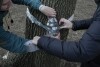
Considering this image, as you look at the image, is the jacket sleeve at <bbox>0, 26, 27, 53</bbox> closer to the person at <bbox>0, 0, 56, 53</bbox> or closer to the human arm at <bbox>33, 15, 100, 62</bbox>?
the person at <bbox>0, 0, 56, 53</bbox>

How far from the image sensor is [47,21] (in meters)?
3.44

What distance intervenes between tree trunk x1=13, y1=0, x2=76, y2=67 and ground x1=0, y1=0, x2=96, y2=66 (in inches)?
41.5

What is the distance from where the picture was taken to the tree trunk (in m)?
3.47

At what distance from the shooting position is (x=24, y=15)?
6711 mm

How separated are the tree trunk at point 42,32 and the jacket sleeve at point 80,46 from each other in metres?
0.92

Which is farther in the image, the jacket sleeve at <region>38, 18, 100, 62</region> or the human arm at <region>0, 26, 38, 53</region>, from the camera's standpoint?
the human arm at <region>0, 26, 38, 53</region>

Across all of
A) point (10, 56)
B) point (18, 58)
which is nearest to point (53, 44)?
point (18, 58)

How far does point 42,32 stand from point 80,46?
120cm

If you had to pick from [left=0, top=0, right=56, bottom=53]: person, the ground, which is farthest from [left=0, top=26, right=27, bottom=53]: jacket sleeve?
the ground

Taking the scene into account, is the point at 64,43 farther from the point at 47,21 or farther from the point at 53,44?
the point at 47,21

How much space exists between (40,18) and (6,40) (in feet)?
1.66

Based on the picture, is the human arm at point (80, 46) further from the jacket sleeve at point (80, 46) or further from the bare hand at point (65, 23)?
the bare hand at point (65, 23)

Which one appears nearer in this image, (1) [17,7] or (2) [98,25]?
(2) [98,25]

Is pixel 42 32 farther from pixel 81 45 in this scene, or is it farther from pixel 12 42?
pixel 81 45
